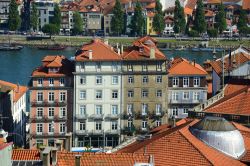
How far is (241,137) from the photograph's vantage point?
1530 cm

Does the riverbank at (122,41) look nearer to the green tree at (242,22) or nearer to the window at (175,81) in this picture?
the green tree at (242,22)

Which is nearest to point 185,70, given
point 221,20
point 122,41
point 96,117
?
point 96,117

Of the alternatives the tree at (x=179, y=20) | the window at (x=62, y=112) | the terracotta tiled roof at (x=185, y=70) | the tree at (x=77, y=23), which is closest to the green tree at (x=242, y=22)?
the tree at (x=179, y=20)

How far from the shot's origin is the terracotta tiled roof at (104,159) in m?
12.6

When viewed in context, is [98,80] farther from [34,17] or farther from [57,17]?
[34,17]

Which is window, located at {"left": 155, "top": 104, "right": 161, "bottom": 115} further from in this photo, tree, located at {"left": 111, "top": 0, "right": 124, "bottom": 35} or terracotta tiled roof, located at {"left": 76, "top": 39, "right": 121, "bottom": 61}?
tree, located at {"left": 111, "top": 0, "right": 124, "bottom": 35}

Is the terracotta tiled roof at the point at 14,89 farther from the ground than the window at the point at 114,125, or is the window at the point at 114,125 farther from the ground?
the terracotta tiled roof at the point at 14,89

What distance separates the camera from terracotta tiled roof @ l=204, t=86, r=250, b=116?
17.8 meters

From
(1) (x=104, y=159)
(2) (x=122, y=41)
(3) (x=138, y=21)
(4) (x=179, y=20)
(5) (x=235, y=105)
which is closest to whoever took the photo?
(1) (x=104, y=159)

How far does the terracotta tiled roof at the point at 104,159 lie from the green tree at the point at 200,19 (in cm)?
7972

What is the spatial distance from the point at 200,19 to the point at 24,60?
29.6 m

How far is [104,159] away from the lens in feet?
41.8

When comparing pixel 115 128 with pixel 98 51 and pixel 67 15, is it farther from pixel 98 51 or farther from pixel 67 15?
pixel 67 15

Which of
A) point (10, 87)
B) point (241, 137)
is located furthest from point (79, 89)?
point (241, 137)
